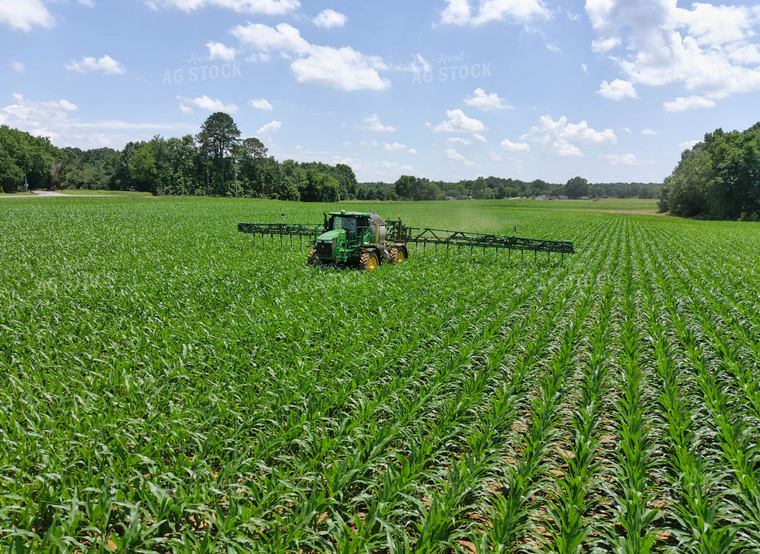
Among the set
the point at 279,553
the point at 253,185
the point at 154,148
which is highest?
the point at 154,148

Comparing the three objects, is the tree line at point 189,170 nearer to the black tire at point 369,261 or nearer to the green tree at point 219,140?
the green tree at point 219,140

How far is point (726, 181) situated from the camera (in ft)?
197

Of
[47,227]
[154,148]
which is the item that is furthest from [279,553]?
[154,148]

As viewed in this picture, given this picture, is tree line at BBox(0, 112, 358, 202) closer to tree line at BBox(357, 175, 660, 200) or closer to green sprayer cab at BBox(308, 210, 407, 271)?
tree line at BBox(357, 175, 660, 200)

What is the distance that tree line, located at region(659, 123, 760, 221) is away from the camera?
192 feet

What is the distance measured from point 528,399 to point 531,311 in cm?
476

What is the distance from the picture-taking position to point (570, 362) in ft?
24.0

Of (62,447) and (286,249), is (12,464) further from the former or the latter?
(286,249)

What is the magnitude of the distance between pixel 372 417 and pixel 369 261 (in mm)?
10431

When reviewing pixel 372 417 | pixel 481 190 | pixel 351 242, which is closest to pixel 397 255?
pixel 351 242

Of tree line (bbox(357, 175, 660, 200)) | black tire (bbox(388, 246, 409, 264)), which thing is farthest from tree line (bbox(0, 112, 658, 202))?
black tire (bbox(388, 246, 409, 264))

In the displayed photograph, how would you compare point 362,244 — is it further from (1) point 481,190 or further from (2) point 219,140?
(1) point 481,190

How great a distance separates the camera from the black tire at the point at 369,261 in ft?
50.4

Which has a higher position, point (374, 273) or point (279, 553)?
point (374, 273)
